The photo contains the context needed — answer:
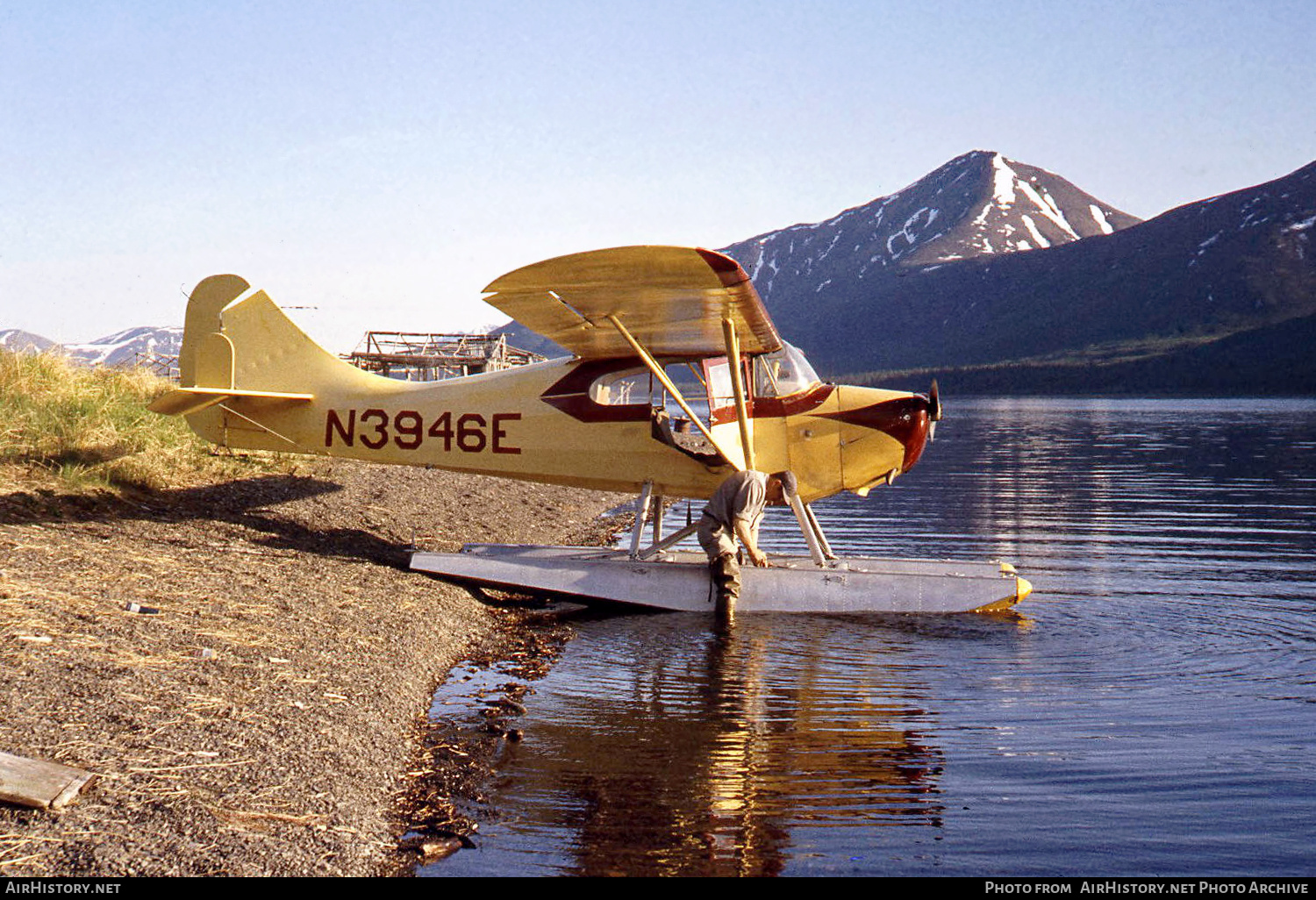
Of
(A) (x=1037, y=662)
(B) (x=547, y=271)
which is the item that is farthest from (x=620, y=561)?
(A) (x=1037, y=662)

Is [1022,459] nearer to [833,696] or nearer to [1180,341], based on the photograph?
[833,696]

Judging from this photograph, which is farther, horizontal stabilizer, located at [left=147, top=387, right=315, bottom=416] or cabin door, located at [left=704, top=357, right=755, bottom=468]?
cabin door, located at [left=704, top=357, right=755, bottom=468]

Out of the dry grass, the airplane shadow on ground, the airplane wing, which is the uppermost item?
the airplane wing

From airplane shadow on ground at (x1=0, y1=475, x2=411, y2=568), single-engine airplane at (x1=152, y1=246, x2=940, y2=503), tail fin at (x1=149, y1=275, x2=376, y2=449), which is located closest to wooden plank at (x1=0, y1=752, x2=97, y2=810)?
airplane shadow on ground at (x1=0, y1=475, x2=411, y2=568)

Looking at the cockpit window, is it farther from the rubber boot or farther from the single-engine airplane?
the rubber boot

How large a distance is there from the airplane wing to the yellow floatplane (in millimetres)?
40

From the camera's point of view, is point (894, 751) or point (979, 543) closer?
point (894, 751)

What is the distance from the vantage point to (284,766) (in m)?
5.03

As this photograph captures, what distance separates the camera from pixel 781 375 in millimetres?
11375

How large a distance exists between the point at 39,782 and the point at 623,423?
7424 mm

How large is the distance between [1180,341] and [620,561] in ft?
585

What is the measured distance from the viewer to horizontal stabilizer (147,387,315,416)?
1075 centimetres

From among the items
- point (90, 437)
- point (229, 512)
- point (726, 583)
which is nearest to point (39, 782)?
point (726, 583)

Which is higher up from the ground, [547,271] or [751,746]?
[547,271]
